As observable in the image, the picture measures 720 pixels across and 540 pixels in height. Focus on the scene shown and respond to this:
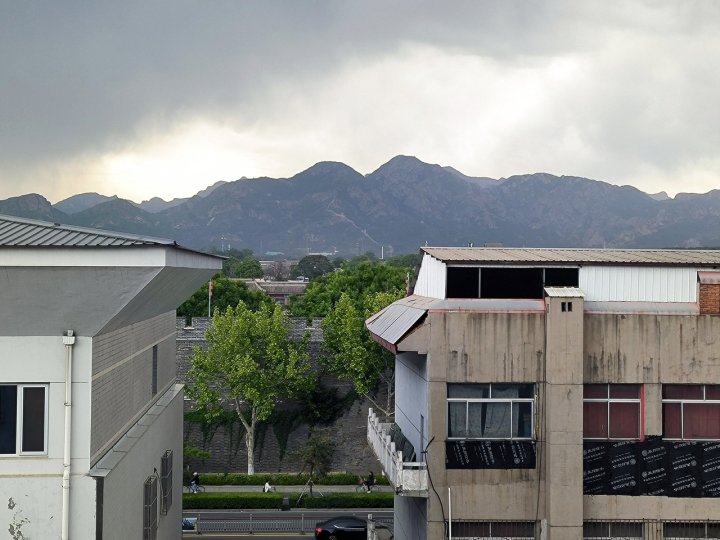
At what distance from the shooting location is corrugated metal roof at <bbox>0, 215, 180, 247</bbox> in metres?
14.0

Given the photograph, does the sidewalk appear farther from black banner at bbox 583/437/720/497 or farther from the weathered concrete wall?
black banner at bbox 583/437/720/497

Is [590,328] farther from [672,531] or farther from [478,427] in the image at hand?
[672,531]

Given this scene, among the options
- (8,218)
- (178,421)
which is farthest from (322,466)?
(8,218)

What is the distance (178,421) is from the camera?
1119 inches

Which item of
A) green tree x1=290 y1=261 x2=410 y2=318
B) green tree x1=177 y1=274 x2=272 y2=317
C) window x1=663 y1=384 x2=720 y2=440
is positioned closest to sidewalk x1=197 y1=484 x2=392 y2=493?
green tree x1=290 y1=261 x2=410 y2=318

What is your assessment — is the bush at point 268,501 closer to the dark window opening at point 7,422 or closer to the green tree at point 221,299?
the dark window opening at point 7,422

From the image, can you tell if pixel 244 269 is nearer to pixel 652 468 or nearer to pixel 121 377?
pixel 121 377

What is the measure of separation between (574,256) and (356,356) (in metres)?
30.1

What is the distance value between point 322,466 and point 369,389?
7.55 m

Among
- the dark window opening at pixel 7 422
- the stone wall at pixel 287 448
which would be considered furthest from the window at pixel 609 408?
the stone wall at pixel 287 448

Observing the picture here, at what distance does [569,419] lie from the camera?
18625mm

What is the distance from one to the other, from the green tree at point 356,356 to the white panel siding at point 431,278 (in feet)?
83.8

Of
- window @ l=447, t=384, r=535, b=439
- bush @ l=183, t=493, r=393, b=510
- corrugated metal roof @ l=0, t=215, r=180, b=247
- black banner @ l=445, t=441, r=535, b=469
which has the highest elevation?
corrugated metal roof @ l=0, t=215, r=180, b=247

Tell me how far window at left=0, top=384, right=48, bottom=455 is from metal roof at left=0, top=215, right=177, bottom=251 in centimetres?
242
